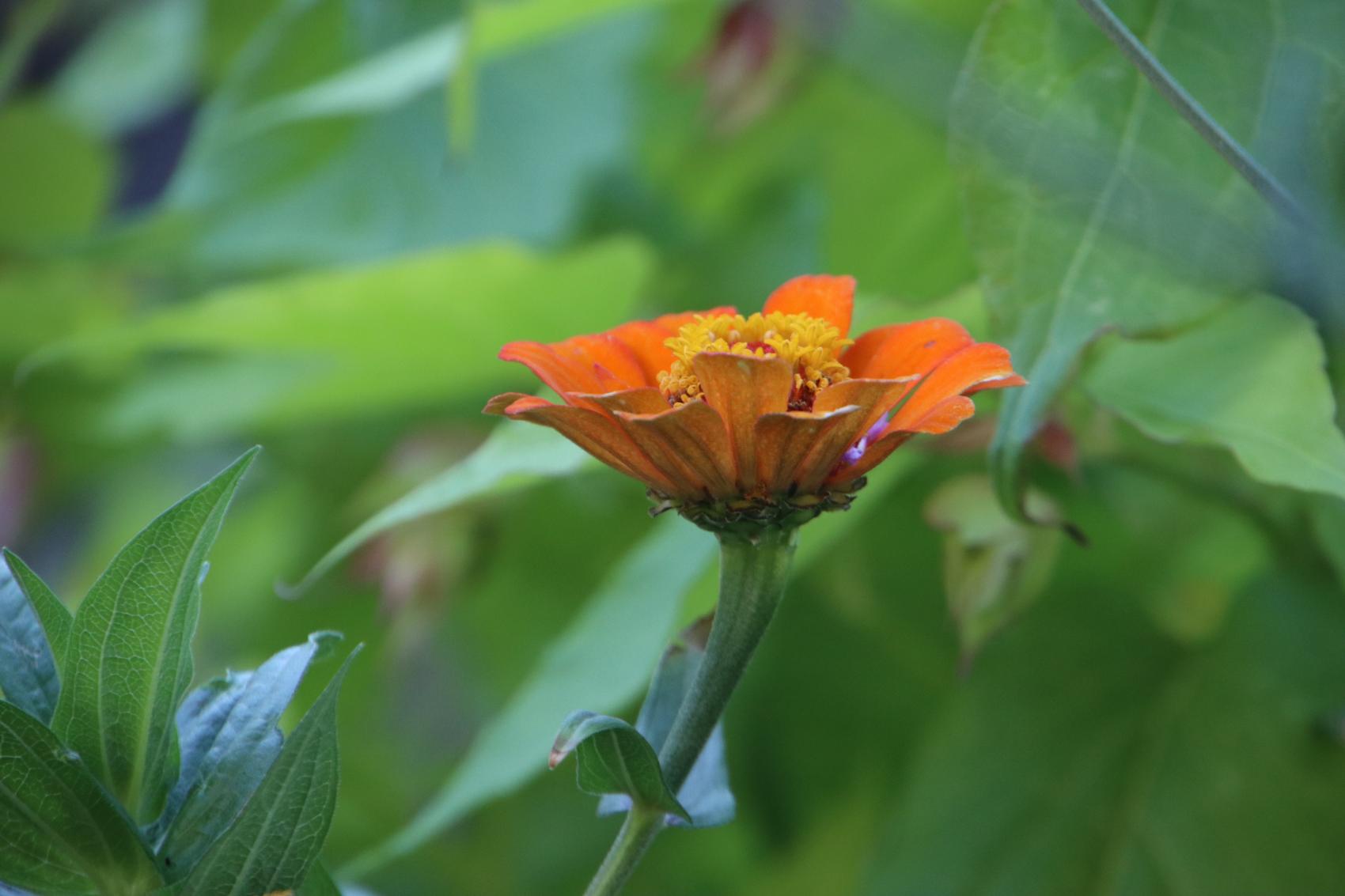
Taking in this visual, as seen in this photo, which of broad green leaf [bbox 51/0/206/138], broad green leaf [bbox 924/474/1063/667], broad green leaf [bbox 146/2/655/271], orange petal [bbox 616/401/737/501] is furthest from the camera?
broad green leaf [bbox 51/0/206/138]

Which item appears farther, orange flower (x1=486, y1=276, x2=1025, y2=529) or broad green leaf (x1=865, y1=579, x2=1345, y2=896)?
broad green leaf (x1=865, y1=579, x2=1345, y2=896)

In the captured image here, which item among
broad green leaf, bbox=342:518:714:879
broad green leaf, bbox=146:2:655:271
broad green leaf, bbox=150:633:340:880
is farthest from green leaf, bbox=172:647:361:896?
broad green leaf, bbox=146:2:655:271

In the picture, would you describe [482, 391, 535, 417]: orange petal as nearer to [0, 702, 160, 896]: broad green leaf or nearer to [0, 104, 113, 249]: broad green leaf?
[0, 702, 160, 896]: broad green leaf

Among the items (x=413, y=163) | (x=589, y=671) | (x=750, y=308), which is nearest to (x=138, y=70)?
(x=413, y=163)

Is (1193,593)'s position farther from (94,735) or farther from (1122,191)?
(94,735)

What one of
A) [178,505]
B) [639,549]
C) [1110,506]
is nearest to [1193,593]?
[1110,506]

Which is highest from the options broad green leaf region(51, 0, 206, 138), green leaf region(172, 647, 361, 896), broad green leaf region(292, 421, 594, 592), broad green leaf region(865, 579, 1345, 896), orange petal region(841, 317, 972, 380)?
broad green leaf region(51, 0, 206, 138)
